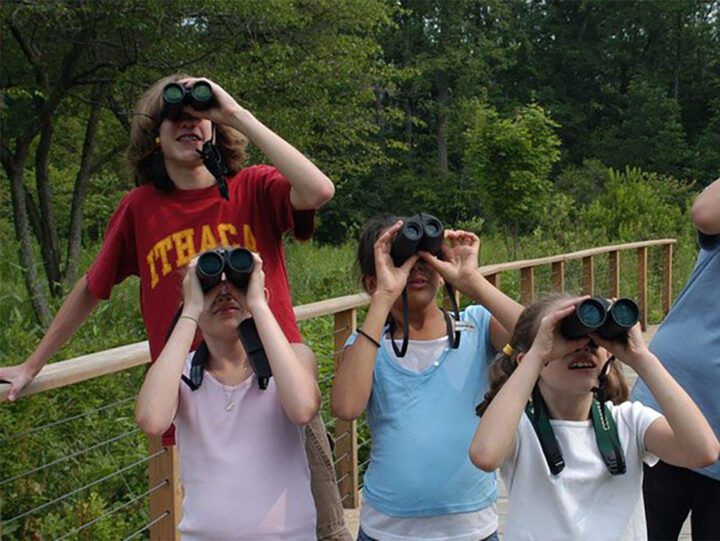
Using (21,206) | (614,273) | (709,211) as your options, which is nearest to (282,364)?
(709,211)

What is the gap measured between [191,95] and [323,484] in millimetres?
882

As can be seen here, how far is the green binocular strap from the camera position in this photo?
2.01m

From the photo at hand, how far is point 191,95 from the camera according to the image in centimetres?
217

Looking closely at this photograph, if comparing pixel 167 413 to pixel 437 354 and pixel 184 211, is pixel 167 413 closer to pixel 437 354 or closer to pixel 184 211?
pixel 184 211

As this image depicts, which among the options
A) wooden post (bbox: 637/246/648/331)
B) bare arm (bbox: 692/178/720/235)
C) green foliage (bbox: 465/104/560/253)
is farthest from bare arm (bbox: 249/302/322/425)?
green foliage (bbox: 465/104/560/253)

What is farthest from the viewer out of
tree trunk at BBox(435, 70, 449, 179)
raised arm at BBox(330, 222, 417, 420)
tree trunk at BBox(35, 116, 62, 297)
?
tree trunk at BBox(435, 70, 449, 179)

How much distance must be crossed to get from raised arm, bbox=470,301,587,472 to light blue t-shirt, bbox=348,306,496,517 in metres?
0.27

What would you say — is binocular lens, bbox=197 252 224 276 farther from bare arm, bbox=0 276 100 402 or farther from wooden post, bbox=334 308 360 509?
wooden post, bbox=334 308 360 509

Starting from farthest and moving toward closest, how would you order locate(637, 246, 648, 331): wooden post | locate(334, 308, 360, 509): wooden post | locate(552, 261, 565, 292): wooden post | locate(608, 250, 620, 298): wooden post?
locate(637, 246, 648, 331): wooden post < locate(608, 250, 620, 298): wooden post < locate(552, 261, 565, 292): wooden post < locate(334, 308, 360, 509): wooden post

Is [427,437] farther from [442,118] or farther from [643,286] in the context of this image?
[442,118]

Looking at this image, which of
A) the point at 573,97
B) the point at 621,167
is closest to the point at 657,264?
the point at 621,167

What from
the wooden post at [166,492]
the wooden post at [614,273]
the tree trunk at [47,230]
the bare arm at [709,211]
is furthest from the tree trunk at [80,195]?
the bare arm at [709,211]

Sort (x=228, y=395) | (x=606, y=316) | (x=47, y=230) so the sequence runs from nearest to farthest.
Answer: (x=606, y=316) < (x=228, y=395) < (x=47, y=230)

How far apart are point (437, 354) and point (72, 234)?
10.9 meters
